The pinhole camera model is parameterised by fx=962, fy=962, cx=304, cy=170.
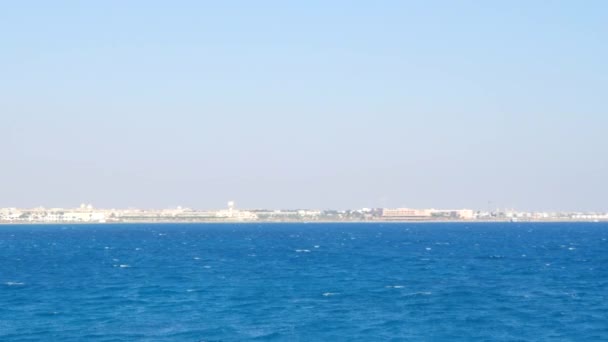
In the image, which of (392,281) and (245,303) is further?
(392,281)

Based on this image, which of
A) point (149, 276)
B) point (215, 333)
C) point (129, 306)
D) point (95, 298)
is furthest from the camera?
point (149, 276)

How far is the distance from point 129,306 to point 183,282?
1689 centimetres

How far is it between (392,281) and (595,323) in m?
26.1

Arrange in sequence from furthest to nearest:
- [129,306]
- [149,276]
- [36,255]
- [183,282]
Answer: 1. [36,255]
2. [149,276]
3. [183,282]
4. [129,306]

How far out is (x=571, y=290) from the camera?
76.1 meters

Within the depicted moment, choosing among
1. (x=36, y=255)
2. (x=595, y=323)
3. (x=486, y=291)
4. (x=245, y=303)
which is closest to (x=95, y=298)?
(x=245, y=303)

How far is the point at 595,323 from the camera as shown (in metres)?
58.2

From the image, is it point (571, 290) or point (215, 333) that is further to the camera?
point (571, 290)

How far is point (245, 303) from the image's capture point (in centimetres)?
6669

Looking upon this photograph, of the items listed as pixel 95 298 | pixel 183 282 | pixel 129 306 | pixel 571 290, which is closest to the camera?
pixel 129 306

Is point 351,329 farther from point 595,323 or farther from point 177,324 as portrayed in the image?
point 595,323

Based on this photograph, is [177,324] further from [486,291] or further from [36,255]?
[36,255]

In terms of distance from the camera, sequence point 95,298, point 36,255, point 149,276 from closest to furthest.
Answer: point 95,298, point 149,276, point 36,255

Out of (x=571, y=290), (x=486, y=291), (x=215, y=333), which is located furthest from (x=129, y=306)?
(x=571, y=290)
